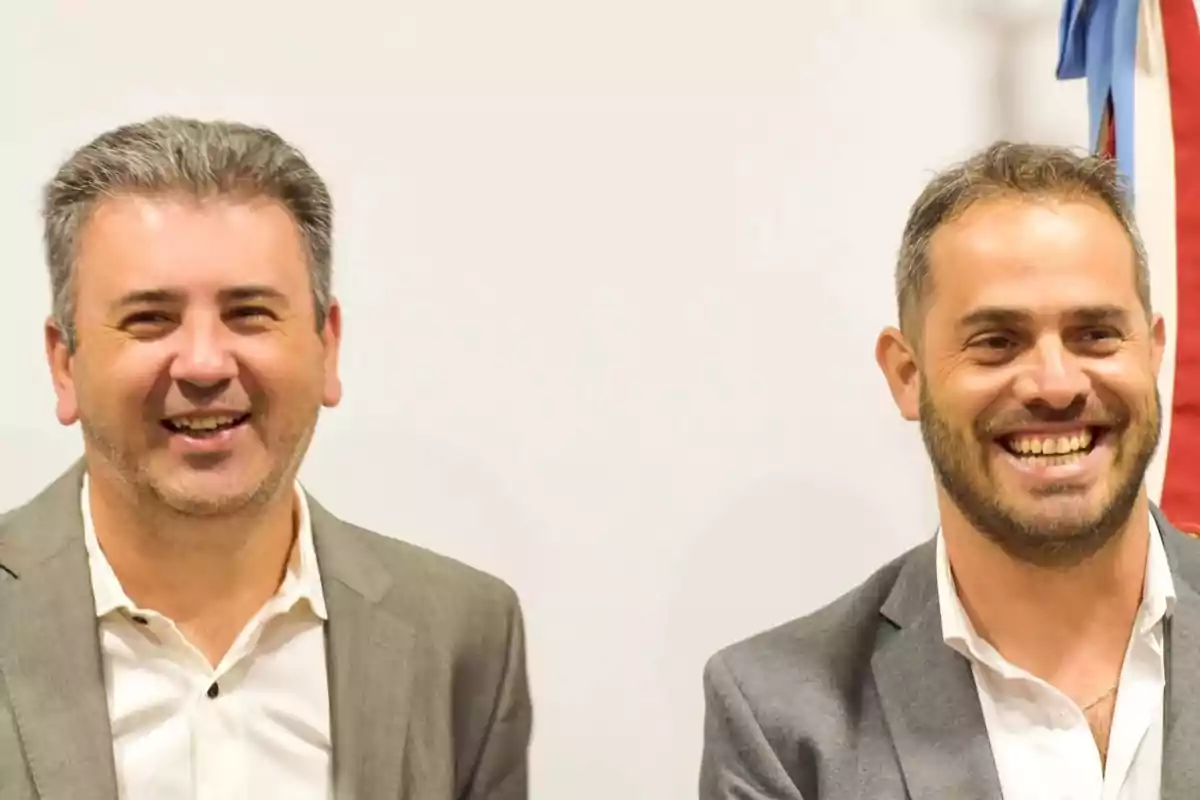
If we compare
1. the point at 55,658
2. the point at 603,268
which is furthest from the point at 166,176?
the point at 603,268

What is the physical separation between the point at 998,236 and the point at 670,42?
69 cm

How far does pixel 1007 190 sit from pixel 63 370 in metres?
1.06

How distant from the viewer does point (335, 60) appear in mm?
1798

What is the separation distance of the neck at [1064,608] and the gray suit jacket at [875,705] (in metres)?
0.05

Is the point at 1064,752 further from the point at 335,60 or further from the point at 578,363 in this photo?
the point at 335,60

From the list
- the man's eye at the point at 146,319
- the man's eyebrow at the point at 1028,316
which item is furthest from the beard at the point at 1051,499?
the man's eye at the point at 146,319

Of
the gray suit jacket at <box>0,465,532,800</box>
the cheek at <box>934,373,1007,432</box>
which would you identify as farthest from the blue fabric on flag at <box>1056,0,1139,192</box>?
the gray suit jacket at <box>0,465,532,800</box>

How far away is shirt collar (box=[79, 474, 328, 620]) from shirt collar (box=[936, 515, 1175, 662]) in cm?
71

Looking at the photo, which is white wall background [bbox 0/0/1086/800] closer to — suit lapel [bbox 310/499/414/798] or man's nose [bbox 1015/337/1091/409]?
suit lapel [bbox 310/499/414/798]

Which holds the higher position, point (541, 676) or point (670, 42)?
point (670, 42)

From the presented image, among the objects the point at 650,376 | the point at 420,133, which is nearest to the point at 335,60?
the point at 420,133

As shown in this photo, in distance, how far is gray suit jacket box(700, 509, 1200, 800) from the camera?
133 centimetres

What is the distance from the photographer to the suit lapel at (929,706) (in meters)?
1.33

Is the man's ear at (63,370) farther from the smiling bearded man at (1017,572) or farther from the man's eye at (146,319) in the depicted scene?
the smiling bearded man at (1017,572)
